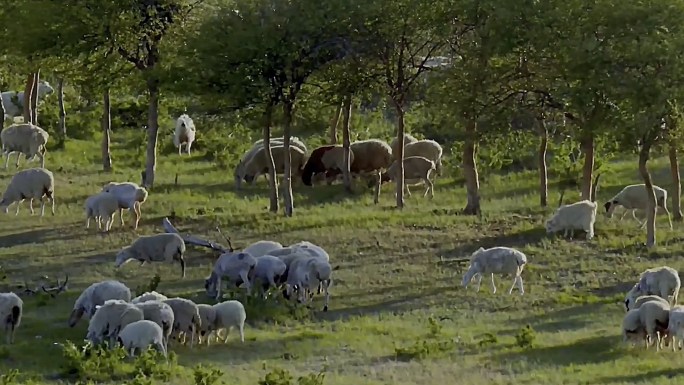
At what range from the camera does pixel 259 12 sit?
29.5 meters

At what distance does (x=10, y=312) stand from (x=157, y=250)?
5.61m

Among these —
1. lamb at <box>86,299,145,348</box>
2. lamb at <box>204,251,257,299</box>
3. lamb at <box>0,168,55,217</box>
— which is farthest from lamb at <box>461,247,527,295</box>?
lamb at <box>0,168,55,217</box>

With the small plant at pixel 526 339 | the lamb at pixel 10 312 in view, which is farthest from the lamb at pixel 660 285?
the lamb at pixel 10 312

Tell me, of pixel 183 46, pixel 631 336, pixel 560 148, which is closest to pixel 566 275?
pixel 631 336

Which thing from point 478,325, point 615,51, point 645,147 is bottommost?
point 478,325

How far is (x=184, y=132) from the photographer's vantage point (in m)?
41.4

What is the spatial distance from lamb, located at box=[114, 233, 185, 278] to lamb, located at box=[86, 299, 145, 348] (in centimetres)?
588

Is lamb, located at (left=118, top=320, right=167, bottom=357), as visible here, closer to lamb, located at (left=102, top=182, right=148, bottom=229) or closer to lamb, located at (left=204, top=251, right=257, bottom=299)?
lamb, located at (left=204, top=251, right=257, bottom=299)

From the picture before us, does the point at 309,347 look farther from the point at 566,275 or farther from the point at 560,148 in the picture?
the point at 560,148

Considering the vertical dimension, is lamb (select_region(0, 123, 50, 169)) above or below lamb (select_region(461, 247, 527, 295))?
above

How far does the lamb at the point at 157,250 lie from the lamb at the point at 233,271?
2.11 metres

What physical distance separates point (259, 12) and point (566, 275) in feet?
31.4

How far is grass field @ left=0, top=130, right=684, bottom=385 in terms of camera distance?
16984 mm

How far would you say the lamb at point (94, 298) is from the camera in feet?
63.2
